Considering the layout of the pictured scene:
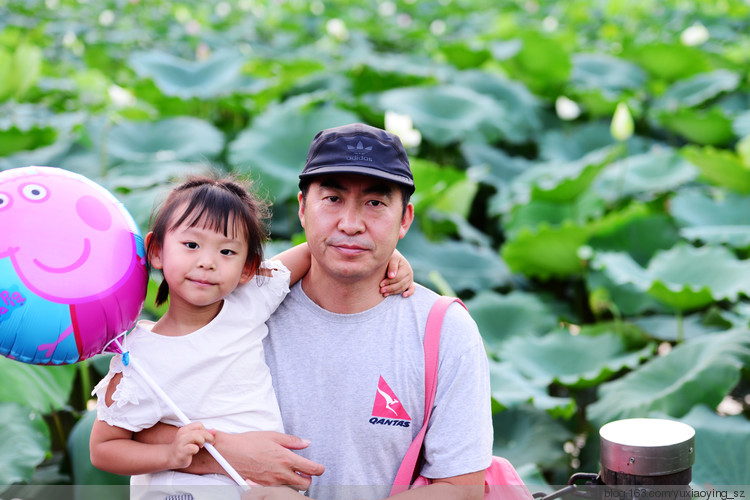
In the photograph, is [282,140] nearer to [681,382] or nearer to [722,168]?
[722,168]

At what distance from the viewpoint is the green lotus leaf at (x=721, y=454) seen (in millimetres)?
2555

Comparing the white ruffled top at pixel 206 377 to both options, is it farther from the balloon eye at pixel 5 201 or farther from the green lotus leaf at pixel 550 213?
the green lotus leaf at pixel 550 213

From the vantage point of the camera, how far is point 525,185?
191 inches

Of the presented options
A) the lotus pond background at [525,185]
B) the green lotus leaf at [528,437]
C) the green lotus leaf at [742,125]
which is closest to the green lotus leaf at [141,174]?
the lotus pond background at [525,185]

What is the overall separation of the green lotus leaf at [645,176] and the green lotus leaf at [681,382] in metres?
1.63

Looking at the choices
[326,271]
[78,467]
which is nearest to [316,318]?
[326,271]

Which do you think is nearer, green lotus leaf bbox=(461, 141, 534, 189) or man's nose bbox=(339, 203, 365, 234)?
man's nose bbox=(339, 203, 365, 234)

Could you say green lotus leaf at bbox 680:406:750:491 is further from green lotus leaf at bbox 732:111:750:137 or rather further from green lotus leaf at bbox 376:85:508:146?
green lotus leaf at bbox 732:111:750:137

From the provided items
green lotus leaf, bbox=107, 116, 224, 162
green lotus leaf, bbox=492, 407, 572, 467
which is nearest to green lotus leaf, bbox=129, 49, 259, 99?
green lotus leaf, bbox=107, 116, 224, 162

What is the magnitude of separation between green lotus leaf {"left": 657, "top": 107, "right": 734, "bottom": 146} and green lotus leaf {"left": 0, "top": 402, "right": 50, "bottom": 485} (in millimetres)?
4356

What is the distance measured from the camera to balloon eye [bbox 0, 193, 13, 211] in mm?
1541

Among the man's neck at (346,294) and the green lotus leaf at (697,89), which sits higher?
the green lotus leaf at (697,89)

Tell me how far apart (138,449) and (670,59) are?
19.5ft

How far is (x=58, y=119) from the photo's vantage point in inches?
221
